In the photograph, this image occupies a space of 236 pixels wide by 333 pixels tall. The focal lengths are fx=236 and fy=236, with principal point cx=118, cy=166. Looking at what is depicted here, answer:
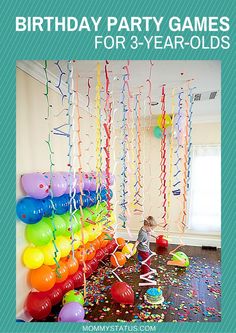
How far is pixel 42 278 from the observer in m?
2.12

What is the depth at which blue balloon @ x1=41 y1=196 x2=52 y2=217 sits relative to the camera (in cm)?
213

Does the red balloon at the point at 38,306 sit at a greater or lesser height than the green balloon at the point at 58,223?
lesser

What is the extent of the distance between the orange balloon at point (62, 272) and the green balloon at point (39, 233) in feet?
1.21

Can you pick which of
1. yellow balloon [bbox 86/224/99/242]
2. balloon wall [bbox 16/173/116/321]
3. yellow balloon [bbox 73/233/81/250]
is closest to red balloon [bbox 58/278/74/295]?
balloon wall [bbox 16/173/116/321]

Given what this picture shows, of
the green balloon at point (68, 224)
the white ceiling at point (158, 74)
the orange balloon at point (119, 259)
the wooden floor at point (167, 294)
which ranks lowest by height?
the wooden floor at point (167, 294)

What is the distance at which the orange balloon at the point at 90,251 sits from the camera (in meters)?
2.91

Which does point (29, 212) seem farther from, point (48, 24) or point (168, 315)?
point (168, 315)

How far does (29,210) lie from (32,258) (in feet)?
1.48

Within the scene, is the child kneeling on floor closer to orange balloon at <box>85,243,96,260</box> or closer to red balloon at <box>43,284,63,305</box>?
orange balloon at <box>85,243,96,260</box>

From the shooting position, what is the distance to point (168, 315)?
7.48ft

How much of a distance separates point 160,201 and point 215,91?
2.36m

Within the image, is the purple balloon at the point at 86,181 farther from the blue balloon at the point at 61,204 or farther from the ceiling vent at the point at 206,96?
the ceiling vent at the point at 206,96

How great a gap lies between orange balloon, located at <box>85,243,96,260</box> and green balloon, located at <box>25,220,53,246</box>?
87 centimetres

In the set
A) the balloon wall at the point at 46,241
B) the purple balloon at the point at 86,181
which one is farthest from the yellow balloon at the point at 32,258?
the purple balloon at the point at 86,181
